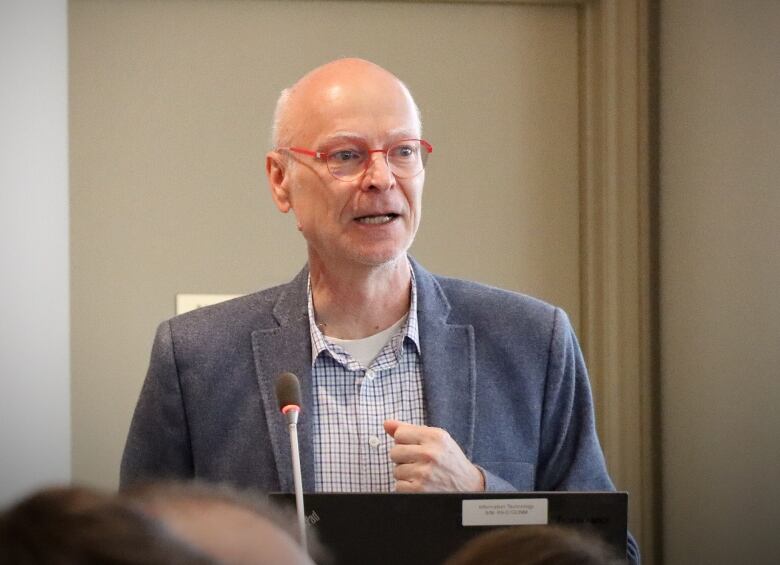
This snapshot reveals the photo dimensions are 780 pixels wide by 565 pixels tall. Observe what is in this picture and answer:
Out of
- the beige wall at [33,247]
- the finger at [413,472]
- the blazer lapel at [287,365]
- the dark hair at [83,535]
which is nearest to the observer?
the dark hair at [83,535]

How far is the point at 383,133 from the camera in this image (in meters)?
1.96

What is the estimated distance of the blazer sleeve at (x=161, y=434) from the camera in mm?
1985

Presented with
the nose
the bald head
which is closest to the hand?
the nose

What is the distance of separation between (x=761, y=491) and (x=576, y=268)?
88 centimetres

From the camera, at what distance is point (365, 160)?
77.5 inches

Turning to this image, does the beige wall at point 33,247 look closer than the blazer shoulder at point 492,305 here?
No

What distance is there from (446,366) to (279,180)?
475mm

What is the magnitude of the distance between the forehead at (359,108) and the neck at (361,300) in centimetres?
22

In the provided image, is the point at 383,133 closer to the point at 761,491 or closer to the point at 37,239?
the point at 37,239

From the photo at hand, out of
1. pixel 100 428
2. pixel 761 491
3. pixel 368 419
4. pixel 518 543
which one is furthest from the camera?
pixel 100 428

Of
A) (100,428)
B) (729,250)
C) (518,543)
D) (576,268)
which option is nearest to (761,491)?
(729,250)

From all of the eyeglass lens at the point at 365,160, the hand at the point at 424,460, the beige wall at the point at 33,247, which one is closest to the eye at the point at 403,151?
the eyeglass lens at the point at 365,160

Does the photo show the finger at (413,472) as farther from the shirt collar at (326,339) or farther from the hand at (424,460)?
the shirt collar at (326,339)

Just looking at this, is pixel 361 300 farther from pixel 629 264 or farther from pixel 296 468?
pixel 629 264
